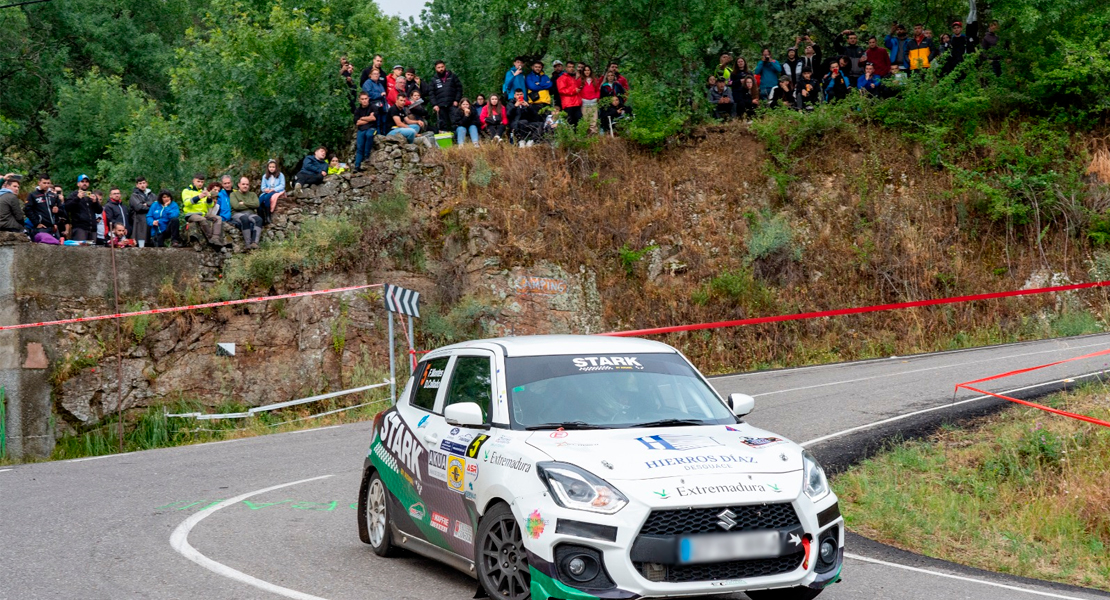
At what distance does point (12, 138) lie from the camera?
40812 millimetres

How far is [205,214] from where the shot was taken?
23.5m

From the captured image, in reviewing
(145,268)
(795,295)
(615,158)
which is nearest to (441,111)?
(615,158)

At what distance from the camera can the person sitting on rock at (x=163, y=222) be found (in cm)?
2312

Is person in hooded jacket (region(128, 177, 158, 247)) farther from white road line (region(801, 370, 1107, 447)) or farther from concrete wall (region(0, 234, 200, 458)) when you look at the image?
white road line (region(801, 370, 1107, 447))

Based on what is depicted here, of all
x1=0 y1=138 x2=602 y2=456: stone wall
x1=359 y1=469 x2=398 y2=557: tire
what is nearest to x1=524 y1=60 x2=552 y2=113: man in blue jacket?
x1=0 y1=138 x2=602 y2=456: stone wall

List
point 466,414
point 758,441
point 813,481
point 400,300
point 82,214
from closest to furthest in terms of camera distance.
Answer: point 813,481 → point 758,441 → point 466,414 → point 400,300 → point 82,214

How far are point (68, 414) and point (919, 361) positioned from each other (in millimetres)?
16848

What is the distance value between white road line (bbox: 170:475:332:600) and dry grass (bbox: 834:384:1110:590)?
195 inches

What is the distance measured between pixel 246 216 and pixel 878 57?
15948 mm

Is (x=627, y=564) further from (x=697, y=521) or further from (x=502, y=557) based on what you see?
(x=502, y=557)

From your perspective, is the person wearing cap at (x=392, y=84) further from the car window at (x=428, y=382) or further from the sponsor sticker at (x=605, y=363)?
the sponsor sticker at (x=605, y=363)

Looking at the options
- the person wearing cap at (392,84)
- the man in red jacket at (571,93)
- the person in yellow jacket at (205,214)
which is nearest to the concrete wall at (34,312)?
the person in yellow jacket at (205,214)

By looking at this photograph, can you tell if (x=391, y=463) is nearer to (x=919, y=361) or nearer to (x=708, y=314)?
(x=919, y=361)

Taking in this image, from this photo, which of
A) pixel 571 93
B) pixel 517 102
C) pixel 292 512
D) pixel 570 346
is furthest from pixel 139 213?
pixel 570 346
